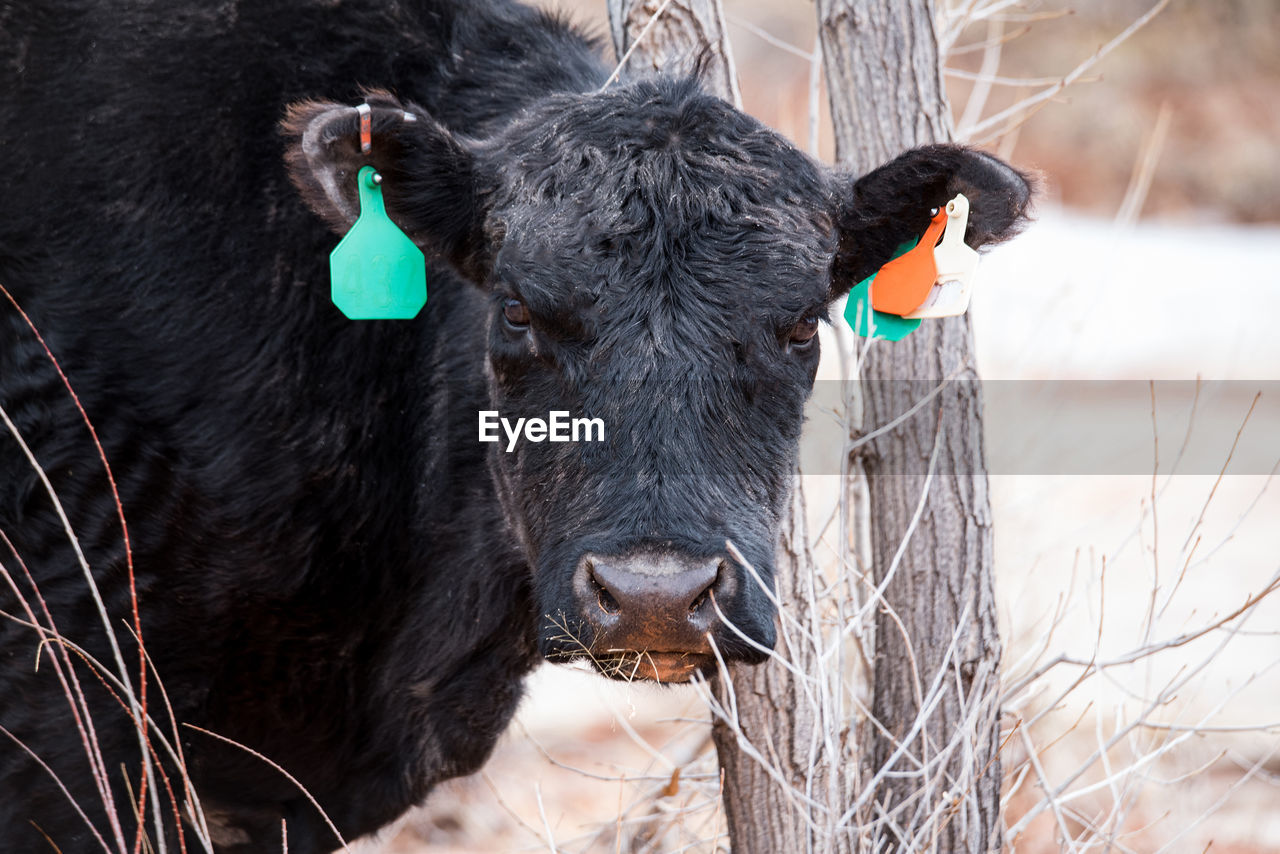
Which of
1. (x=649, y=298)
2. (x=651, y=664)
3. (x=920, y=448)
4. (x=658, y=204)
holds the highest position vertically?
(x=658, y=204)

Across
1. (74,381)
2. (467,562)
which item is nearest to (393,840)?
(467,562)

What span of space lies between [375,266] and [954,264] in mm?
1660

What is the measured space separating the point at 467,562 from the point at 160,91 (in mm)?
1826

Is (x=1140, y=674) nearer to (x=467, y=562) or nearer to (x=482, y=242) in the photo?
(x=467, y=562)

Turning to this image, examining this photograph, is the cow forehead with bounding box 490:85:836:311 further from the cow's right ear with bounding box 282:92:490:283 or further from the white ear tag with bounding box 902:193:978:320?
the white ear tag with bounding box 902:193:978:320

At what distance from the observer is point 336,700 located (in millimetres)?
4207

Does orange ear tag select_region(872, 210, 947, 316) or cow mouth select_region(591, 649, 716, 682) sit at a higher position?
orange ear tag select_region(872, 210, 947, 316)

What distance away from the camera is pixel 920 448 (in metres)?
4.14

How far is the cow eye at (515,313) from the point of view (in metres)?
3.36

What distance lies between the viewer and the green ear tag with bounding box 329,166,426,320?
138 inches

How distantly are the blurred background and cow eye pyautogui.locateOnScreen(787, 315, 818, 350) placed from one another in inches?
32.5

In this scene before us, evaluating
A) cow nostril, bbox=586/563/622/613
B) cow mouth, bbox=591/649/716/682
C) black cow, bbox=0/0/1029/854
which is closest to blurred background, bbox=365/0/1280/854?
cow mouth, bbox=591/649/716/682

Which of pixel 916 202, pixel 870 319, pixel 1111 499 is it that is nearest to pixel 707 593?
pixel 870 319

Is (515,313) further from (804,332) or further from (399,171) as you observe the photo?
(804,332)
